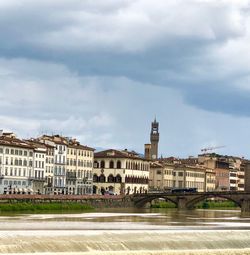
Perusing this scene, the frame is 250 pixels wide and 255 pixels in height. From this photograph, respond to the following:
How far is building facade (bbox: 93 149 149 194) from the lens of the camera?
572 ft

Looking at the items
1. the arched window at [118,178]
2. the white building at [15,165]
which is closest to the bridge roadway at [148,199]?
the white building at [15,165]

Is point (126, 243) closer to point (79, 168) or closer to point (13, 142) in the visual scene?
point (13, 142)

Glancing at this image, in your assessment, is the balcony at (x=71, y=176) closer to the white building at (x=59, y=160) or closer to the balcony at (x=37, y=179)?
the white building at (x=59, y=160)

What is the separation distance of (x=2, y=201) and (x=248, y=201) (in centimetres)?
4810

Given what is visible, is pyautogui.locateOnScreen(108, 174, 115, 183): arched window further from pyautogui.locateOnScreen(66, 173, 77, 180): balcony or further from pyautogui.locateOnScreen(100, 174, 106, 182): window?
pyautogui.locateOnScreen(66, 173, 77, 180): balcony

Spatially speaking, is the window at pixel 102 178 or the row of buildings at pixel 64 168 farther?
the window at pixel 102 178

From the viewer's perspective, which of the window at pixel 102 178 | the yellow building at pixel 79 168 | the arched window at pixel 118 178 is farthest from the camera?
the window at pixel 102 178

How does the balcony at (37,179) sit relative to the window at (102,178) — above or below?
below

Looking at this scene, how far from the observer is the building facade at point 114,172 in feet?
572

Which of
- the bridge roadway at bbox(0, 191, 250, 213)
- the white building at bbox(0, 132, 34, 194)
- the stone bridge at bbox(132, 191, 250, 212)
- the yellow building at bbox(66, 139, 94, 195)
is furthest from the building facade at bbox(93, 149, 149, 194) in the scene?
the white building at bbox(0, 132, 34, 194)

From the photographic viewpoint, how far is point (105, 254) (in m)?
47.8

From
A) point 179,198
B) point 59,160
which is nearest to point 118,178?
point 59,160

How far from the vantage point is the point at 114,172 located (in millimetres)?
174750

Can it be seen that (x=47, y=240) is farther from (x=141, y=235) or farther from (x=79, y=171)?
(x=79, y=171)
